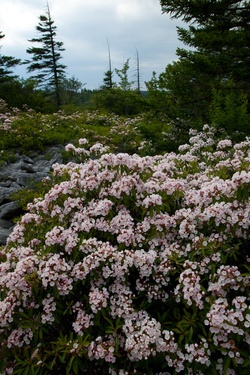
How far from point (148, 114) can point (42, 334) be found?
717 centimetres

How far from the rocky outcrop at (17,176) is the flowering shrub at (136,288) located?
267 cm

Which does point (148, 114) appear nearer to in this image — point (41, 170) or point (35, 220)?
point (41, 170)

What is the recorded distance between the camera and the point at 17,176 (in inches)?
354

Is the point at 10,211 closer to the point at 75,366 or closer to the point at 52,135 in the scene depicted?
the point at 75,366

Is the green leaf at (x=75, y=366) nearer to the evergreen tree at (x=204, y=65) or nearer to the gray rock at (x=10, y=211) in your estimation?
the gray rock at (x=10, y=211)

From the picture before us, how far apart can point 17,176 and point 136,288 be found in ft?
22.6

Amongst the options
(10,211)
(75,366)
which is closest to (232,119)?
(10,211)

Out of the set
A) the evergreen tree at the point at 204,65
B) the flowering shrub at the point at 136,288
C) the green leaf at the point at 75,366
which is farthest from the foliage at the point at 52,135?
the green leaf at the point at 75,366

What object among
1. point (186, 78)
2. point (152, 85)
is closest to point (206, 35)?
point (186, 78)

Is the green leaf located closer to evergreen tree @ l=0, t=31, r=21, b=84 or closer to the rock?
the rock

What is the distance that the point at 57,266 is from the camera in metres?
2.71

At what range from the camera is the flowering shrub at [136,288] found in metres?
2.41

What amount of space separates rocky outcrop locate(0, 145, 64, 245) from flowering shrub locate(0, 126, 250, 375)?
2.67 metres

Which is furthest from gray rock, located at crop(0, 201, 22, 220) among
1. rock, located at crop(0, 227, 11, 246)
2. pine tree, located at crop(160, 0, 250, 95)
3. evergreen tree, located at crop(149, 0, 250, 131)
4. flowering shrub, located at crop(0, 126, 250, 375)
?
pine tree, located at crop(160, 0, 250, 95)
